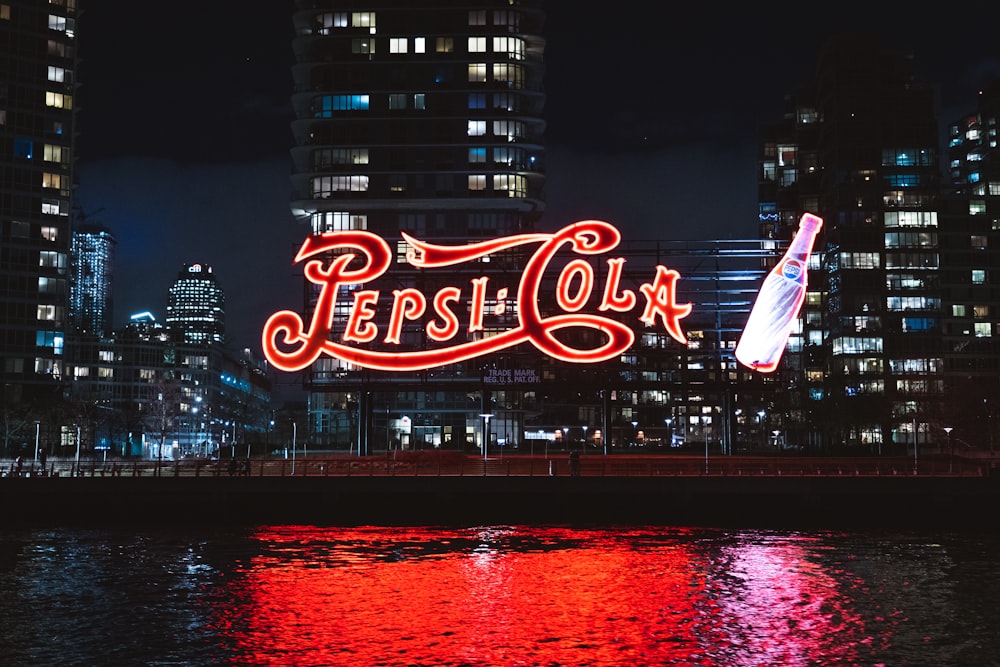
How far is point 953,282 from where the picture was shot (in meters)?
184

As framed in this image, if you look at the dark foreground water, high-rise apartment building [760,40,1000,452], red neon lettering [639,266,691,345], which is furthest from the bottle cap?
high-rise apartment building [760,40,1000,452]

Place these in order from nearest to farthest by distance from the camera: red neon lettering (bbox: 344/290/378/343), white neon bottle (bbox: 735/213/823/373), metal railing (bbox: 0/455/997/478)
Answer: metal railing (bbox: 0/455/997/478) < red neon lettering (bbox: 344/290/378/343) < white neon bottle (bbox: 735/213/823/373)

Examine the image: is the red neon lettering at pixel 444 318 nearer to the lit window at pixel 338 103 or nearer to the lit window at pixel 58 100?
the lit window at pixel 338 103

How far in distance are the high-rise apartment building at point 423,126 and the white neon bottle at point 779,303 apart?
5714 centimetres

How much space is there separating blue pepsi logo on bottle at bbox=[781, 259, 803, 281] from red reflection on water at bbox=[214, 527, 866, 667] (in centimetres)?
3544

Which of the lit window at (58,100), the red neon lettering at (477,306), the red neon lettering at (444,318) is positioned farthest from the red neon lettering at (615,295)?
the lit window at (58,100)

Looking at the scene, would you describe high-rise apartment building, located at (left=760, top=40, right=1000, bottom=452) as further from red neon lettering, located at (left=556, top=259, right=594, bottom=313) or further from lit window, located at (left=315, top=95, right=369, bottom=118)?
red neon lettering, located at (left=556, top=259, right=594, bottom=313)

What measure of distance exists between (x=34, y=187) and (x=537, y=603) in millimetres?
129223

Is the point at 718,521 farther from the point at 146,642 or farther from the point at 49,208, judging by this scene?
the point at 49,208

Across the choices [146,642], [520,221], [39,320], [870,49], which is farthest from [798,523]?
[870,49]

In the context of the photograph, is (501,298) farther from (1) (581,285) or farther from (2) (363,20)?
(2) (363,20)

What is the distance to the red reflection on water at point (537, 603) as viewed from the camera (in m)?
34.9

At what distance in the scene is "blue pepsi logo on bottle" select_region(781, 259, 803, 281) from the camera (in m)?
90.9

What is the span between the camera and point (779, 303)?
299ft
